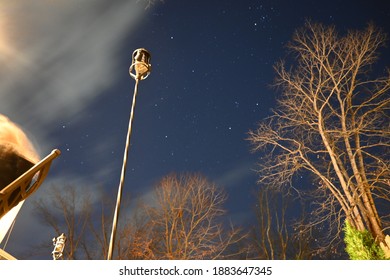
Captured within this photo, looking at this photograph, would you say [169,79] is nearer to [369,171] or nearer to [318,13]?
[318,13]

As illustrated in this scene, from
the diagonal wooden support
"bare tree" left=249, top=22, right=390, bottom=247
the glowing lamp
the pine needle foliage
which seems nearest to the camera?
the diagonal wooden support

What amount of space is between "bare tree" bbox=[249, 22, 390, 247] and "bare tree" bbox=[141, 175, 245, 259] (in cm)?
481

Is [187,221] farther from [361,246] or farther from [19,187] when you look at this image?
[19,187]

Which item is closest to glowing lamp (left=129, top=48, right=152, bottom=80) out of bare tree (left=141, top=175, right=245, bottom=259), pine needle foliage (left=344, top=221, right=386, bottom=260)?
pine needle foliage (left=344, top=221, right=386, bottom=260)

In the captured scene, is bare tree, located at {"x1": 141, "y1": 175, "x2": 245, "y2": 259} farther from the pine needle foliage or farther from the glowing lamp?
Result: the glowing lamp

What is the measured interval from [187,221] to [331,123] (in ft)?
23.6

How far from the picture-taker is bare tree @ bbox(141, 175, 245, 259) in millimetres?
11695

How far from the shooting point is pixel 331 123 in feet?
23.9

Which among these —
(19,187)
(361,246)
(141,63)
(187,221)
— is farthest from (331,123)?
(187,221)

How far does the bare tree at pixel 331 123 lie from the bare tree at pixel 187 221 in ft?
15.8

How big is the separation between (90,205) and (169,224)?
5880 millimetres

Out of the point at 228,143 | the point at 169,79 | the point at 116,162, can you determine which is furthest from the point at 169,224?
the point at 228,143

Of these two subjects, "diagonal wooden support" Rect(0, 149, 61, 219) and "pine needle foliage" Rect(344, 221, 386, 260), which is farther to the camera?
"pine needle foliage" Rect(344, 221, 386, 260)

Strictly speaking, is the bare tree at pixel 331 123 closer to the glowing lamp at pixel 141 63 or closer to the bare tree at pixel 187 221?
the glowing lamp at pixel 141 63
